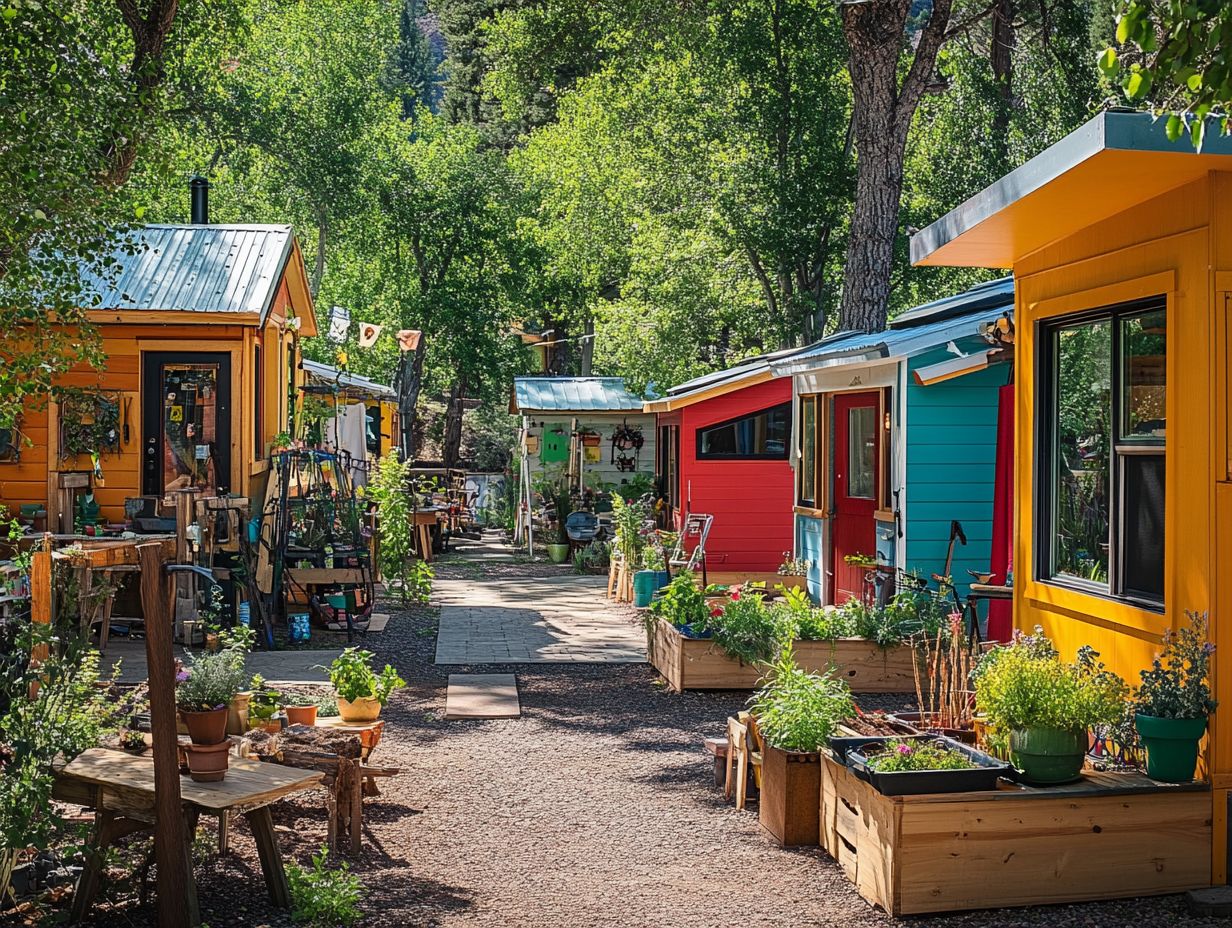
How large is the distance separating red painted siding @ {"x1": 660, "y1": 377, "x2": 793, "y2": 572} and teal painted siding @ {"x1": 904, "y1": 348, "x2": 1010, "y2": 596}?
6.51 metres

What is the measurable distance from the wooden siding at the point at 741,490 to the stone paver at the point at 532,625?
76.0 inches

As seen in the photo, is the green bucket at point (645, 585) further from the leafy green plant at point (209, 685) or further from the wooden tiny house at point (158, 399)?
the leafy green plant at point (209, 685)

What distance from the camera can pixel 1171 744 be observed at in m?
5.29

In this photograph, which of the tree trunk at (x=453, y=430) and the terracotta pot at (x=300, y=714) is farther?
the tree trunk at (x=453, y=430)

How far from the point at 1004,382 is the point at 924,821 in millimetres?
6552

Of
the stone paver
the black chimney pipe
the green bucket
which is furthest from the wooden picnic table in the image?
the black chimney pipe

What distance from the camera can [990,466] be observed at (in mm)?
11047

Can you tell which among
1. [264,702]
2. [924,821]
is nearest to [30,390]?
[264,702]

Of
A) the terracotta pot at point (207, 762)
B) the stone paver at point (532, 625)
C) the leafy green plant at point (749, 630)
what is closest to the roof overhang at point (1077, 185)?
the leafy green plant at point (749, 630)

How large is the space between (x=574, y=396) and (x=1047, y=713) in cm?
1927

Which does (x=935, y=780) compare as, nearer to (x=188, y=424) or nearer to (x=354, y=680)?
(x=354, y=680)

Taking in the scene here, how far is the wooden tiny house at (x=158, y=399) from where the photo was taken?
12.7 m

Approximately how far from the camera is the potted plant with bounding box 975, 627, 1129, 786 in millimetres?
5301

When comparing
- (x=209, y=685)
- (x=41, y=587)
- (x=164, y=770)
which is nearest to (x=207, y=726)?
(x=209, y=685)
